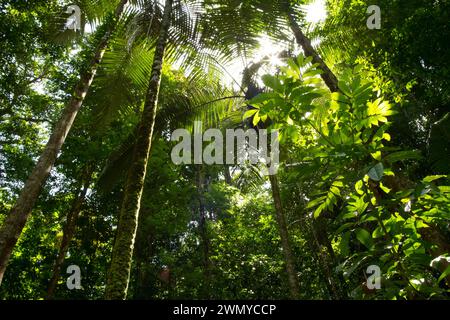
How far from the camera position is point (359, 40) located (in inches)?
294

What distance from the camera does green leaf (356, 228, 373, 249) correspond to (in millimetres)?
1466

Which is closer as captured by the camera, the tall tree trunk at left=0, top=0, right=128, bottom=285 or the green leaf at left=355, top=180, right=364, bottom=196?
the green leaf at left=355, top=180, right=364, bottom=196

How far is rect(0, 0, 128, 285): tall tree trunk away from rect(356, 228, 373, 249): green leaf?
499 centimetres

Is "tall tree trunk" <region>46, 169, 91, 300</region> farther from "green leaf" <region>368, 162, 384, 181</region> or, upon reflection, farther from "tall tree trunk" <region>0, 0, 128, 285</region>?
"green leaf" <region>368, 162, 384, 181</region>

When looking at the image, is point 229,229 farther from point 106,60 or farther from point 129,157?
point 106,60

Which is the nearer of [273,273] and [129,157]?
[129,157]

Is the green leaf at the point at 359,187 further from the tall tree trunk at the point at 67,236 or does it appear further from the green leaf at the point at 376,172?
the tall tree trunk at the point at 67,236

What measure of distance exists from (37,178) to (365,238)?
5.44m

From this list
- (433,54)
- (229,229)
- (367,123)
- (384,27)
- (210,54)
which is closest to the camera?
(367,123)

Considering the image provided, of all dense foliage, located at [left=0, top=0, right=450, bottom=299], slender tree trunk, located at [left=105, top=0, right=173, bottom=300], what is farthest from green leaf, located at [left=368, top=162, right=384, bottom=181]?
slender tree trunk, located at [left=105, top=0, right=173, bottom=300]

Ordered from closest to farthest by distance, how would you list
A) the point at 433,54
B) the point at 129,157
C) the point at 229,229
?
1. the point at 433,54
2. the point at 129,157
3. the point at 229,229

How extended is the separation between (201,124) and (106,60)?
3.02m

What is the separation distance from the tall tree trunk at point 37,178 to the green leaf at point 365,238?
4.99 metres

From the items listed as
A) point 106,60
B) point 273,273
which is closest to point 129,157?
point 106,60
